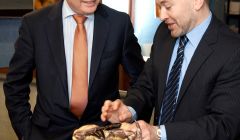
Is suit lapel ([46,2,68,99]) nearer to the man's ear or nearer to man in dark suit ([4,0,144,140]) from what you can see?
man in dark suit ([4,0,144,140])

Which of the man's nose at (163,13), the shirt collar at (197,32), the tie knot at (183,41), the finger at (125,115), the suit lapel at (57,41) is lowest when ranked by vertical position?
the finger at (125,115)

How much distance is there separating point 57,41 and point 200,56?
2.68ft

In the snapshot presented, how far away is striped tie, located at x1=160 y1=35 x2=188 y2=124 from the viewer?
5.85ft

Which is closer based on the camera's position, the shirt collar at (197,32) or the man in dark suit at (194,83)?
the man in dark suit at (194,83)

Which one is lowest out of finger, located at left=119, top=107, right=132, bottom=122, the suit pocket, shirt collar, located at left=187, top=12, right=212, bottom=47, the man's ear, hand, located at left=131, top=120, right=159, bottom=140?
the suit pocket

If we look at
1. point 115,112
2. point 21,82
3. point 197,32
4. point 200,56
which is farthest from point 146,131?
point 21,82

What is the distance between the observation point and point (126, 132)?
1.45 meters

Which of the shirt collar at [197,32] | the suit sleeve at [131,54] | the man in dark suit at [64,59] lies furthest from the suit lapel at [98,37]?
the shirt collar at [197,32]

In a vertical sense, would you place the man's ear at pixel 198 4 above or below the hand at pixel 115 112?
above

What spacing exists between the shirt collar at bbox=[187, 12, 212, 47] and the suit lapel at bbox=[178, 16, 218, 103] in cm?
2

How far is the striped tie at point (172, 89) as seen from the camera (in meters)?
1.78

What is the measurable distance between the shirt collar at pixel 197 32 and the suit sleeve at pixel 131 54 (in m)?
0.56

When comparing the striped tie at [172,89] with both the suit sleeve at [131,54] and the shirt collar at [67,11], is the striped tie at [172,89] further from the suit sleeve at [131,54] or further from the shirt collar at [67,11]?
the shirt collar at [67,11]

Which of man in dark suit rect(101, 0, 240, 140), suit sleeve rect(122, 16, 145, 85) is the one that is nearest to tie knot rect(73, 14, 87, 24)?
suit sleeve rect(122, 16, 145, 85)
